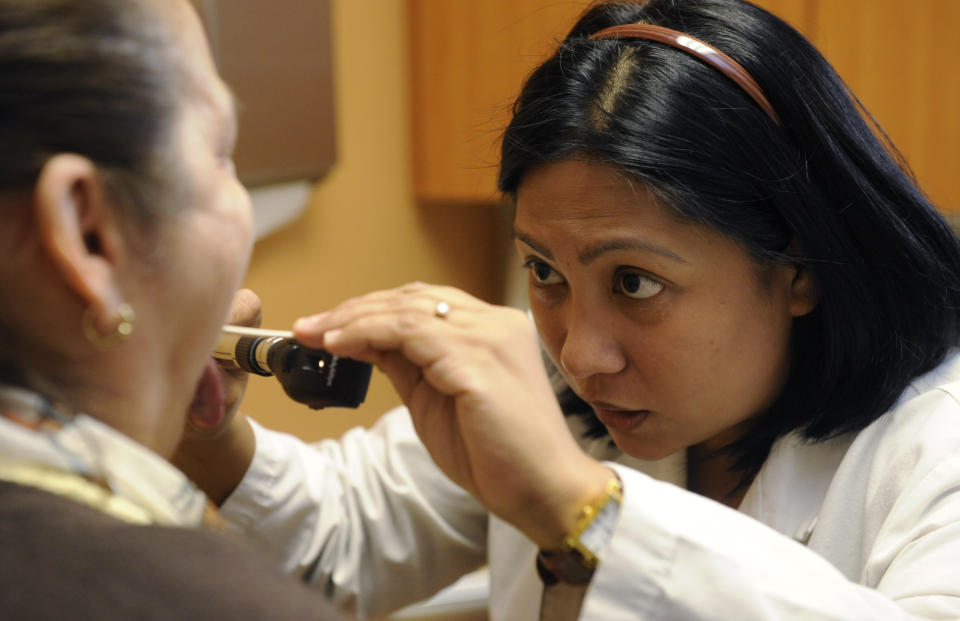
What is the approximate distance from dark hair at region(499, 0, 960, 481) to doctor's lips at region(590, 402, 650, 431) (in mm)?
143

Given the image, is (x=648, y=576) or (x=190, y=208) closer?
(x=190, y=208)

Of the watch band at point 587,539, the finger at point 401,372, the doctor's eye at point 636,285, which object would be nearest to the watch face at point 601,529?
the watch band at point 587,539

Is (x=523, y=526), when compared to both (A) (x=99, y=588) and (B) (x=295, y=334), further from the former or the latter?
(A) (x=99, y=588)

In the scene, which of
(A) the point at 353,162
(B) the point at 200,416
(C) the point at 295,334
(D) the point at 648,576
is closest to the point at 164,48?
(C) the point at 295,334

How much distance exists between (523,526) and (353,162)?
48.1 inches

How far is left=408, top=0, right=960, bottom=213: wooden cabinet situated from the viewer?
1.77m

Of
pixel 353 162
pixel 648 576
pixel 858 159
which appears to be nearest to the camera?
pixel 648 576

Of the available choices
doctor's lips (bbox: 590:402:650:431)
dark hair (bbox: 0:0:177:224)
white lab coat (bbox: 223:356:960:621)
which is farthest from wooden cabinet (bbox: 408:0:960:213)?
dark hair (bbox: 0:0:177:224)

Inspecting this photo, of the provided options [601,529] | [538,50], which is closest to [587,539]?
[601,529]

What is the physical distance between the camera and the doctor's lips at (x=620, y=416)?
3.43 feet

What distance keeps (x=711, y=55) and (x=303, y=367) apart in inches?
19.8

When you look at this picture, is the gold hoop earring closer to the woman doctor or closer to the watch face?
the woman doctor

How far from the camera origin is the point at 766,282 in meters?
1.00

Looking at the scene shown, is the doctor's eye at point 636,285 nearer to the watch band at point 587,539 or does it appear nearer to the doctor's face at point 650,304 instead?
the doctor's face at point 650,304
